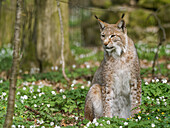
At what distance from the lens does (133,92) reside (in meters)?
4.79

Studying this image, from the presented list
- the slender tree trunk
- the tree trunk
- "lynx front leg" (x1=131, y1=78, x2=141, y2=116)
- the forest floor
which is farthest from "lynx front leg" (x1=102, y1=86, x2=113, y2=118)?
the tree trunk

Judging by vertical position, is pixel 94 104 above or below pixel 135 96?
below

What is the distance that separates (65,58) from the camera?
9352 millimetres

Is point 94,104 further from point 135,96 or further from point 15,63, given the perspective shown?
point 15,63

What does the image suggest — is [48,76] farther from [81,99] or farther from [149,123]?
[149,123]

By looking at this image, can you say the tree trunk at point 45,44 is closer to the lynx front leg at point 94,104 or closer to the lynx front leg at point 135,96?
the lynx front leg at point 94,104

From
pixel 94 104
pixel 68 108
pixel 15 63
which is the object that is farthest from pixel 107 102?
pixel 15 63

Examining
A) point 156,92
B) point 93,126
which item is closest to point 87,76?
point 156,92

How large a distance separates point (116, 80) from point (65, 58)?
4.80 meters

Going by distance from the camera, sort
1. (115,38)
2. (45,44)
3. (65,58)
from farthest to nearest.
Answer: (65,58)
(45,44)
(115,38)

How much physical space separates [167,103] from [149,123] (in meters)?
0.90

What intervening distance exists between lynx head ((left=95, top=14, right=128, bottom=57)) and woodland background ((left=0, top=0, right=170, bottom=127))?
740mm

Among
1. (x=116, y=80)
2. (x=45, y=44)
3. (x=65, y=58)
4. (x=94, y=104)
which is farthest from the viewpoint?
(x=65, y=58)

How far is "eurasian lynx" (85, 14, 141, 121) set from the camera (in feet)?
15.4
